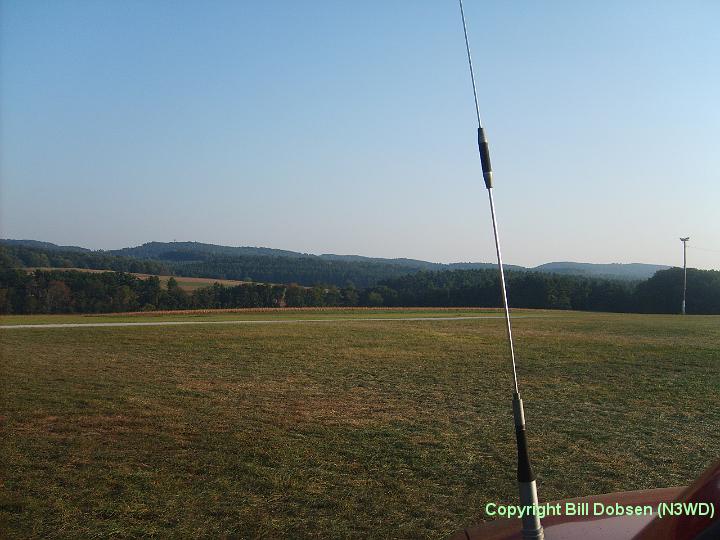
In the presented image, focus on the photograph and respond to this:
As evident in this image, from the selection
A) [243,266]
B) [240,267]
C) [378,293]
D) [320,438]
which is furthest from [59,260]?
[320,438]

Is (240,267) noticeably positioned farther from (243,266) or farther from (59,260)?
(59,260)

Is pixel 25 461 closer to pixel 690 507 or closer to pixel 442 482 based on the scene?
pixel 442 482

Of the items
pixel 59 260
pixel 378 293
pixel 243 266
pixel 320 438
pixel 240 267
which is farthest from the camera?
pixel 243 266

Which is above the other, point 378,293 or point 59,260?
point 59,260

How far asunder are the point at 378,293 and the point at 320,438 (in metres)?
→ 51.5

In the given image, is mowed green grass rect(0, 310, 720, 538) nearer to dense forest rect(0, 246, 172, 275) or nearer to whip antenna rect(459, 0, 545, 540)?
whip antenna rect(459, 0, 545, 540)

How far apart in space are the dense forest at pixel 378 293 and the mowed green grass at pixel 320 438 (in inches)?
1180

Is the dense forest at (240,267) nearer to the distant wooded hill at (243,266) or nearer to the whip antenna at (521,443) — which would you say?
the distant wooded hill at (243,266)

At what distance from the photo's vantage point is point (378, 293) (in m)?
57.7

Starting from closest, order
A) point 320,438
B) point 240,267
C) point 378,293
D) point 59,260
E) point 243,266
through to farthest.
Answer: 1. point 320,438
2. point 59,260
3. point 378,293
4. point 240,267
5. point 243,266

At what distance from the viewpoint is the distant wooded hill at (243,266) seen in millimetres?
62156

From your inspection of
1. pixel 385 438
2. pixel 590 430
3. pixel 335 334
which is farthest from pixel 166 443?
pixel 335 334

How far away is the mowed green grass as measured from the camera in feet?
13.6

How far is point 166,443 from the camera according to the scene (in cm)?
587
